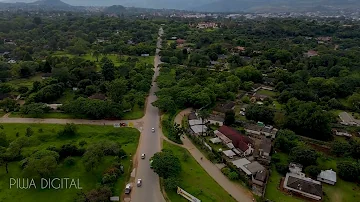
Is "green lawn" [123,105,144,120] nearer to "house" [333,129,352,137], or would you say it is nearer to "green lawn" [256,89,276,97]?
"green lawn" [256,89,276,97]

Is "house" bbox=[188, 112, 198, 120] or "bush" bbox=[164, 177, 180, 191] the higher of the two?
"house" bbox=[188, 112, 198, 120]

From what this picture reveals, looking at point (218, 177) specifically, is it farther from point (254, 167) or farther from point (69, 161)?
point (69, 161)

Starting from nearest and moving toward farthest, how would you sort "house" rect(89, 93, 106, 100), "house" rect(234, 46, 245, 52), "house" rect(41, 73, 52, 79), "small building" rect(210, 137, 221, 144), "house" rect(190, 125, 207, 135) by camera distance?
"small building" rect(210, 137, 221, 144), "house" rect(190, 125, 207, 135), "house" rect(89, 93, 106, 100), "house" rect(41, 73, 52, 79), "house" rect(234, 46, 245, 52)

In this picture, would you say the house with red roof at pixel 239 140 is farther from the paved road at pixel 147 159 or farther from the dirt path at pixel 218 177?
the paved road at pixel 147 159

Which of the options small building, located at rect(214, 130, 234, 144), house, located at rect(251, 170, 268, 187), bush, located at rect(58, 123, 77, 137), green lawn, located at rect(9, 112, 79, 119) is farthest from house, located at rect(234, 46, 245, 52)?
bush, located at rect(58, 123, 77, 137)

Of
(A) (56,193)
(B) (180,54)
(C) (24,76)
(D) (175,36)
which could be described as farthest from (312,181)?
(D) (175,36)

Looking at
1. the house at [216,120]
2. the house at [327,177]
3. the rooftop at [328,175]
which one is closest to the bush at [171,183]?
the house at [216,120]
